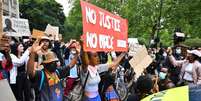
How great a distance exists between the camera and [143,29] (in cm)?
4353

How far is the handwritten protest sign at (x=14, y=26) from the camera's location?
1241cm

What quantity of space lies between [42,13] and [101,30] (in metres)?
50.2

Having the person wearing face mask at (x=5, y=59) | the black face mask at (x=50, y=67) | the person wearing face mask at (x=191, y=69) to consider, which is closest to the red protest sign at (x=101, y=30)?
the black face mask at (x=50, y=67)

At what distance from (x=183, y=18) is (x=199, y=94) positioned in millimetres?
34023

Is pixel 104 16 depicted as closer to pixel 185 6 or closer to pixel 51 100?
pixel 51 100

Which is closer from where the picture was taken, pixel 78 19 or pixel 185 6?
pixel 185 6

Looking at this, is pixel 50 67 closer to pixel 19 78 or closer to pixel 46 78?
pixel 46 78

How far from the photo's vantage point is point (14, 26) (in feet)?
42.3

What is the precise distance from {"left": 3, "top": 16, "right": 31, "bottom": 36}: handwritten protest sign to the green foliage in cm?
3920

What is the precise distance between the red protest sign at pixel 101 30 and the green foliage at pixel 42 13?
42892 mm

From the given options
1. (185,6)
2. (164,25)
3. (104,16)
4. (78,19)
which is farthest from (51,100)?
(78,19)

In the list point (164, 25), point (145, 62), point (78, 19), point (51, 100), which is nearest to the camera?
point (51, 100)

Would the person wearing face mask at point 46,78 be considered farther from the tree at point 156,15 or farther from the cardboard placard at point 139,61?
the tree at point 156,15

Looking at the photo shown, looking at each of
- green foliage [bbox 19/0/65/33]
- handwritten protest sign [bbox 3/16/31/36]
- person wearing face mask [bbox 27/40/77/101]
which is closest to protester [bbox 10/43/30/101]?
person wearing face mask [bbox 27/40/77/101]
